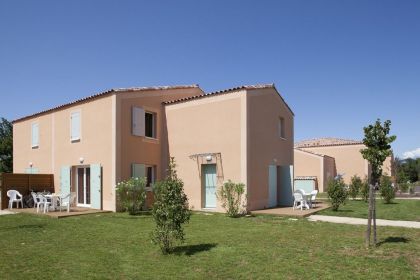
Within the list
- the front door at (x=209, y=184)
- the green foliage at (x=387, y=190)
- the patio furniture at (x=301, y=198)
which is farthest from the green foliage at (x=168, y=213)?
the green foliage at (x=387, y=190)

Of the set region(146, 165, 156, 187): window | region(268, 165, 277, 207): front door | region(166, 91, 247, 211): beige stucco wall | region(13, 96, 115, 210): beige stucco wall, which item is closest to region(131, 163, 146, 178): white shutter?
region(146, 165, 156, 187): window

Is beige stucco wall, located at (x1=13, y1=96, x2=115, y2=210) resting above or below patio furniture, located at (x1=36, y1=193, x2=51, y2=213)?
above

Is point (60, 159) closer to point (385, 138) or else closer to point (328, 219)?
point (328, 219)

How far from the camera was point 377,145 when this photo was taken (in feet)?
29.2

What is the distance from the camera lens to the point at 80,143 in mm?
18031

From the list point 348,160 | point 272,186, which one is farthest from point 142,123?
point 348,160

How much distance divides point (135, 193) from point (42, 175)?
22.6ft

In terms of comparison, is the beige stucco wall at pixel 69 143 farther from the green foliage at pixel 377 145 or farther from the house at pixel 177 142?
the green foliage at pixel 377 145

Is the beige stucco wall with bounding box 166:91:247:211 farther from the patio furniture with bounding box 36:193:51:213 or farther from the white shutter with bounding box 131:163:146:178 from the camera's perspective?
the patio furniture with bounding box 36:193:51:213

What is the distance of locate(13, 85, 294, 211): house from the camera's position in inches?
630

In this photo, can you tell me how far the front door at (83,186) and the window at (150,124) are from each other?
348 centimetres

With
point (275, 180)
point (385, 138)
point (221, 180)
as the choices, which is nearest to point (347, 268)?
point (385, 138)

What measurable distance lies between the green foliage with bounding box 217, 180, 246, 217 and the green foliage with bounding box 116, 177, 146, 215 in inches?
137

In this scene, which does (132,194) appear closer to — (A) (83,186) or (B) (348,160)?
(A) (83,186)
